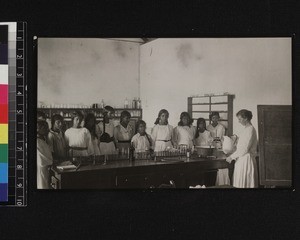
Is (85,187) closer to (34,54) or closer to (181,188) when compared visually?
(181,188)

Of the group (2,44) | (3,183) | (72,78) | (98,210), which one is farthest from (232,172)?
(2,44)

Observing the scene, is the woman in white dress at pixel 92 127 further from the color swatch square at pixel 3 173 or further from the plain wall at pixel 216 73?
the color swatch square at pixel 3 173

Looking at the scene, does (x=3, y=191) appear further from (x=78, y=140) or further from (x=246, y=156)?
(x=246, y=156)

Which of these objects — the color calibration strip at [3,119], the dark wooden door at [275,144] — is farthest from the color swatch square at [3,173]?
the dark wooden door at [275,144]

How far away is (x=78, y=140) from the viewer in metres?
2.26

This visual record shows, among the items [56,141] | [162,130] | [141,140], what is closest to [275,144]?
[162,130]

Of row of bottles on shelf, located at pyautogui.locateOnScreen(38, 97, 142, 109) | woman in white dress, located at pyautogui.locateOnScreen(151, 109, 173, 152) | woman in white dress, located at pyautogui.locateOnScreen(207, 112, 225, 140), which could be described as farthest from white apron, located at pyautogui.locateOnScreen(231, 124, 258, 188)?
row of bottles on shelf, located at pyautogui.locateOnScreen(38, 97, 142, 109)

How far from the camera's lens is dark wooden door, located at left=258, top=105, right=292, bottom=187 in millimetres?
2281

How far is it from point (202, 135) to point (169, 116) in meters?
0.21

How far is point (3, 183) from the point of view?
7.41 feet

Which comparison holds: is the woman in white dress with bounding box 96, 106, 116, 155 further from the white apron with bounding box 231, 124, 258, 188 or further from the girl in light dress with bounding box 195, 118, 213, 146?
the white apron with bounding box 231, 124, 258, 188

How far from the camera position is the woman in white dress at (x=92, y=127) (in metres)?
2.26

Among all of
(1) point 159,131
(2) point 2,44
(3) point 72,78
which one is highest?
(2) point 2,44
